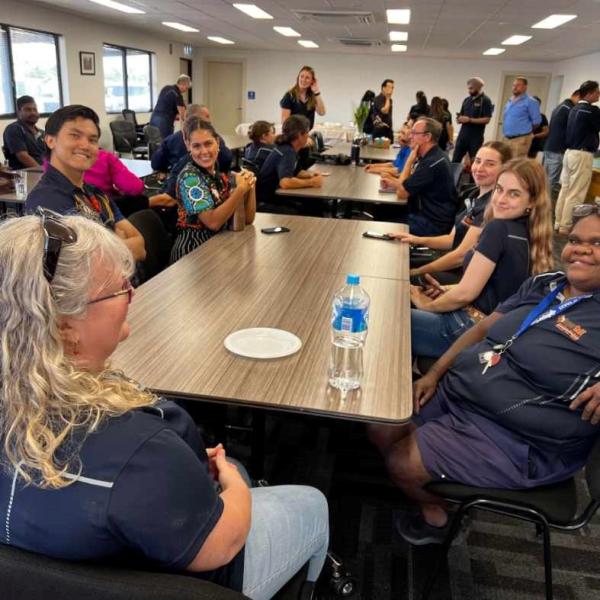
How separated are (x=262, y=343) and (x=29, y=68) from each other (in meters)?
8.80

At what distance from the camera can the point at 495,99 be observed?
14797 mm

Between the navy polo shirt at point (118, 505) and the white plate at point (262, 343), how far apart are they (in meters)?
0.75

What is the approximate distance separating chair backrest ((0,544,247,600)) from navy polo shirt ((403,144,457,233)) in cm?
359

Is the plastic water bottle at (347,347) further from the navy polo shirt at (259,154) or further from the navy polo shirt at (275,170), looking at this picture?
the navy polo shirt at (259,154)

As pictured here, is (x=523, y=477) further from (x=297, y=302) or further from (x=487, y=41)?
(x=487, y=41)

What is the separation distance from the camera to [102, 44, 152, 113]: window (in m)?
10.8

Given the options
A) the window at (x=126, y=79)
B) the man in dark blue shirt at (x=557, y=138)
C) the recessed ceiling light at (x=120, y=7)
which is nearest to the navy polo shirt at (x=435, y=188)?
the man in dark blue shirt at (x=557, y=138)

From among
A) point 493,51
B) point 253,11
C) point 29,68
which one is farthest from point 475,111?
point 29,68

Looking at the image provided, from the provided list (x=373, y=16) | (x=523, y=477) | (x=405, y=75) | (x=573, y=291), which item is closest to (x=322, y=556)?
(x=523, y=477)

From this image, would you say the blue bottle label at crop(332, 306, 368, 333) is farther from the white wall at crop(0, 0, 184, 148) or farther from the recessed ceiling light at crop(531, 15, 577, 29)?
the white wall at crop(0, 0, 184, 148)

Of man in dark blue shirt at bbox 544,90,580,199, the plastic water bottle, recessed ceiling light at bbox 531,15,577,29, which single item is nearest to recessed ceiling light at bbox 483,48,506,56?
recessed ceiling light at bbox 531,15,577,29

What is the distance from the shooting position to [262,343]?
5.36 ft

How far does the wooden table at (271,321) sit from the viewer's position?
1.37 m

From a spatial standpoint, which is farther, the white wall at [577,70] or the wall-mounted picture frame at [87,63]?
the white wall at [577,70]
